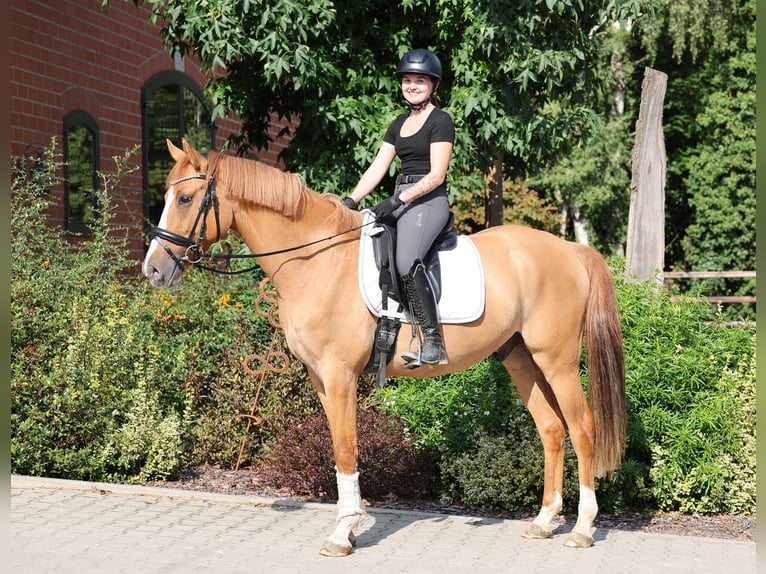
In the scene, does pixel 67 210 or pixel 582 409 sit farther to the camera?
pixel 67 210

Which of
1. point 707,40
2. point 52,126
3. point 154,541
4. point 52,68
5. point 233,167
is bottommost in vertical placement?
point 154,541

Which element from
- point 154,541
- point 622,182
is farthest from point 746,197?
point 154,541

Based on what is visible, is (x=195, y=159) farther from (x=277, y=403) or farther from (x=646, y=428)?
(x=646, y=428)

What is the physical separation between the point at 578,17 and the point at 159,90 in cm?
736

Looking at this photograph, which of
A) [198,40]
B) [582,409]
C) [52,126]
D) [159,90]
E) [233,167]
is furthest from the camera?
[159,90]

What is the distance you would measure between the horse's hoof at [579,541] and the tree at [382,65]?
465 centimetres

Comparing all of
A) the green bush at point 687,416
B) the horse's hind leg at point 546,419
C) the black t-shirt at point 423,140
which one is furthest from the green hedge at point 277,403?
→ the black t-shirt at point 423,140

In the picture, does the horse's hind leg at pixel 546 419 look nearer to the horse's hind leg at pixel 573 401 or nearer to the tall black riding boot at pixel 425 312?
the horse's hind leg at pixel 573 401

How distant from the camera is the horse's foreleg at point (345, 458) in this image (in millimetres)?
5391

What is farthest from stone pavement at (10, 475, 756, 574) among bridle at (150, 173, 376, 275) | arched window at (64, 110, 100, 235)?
arched window at (64, 110, 100, 235)

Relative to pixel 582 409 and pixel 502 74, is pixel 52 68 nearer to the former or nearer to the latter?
pixel 502 74

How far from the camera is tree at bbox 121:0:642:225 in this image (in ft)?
28.7

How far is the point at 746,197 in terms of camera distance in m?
24.3

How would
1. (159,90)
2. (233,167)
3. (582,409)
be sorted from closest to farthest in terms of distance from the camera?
(233,167) → (582,409) → (159,90)
